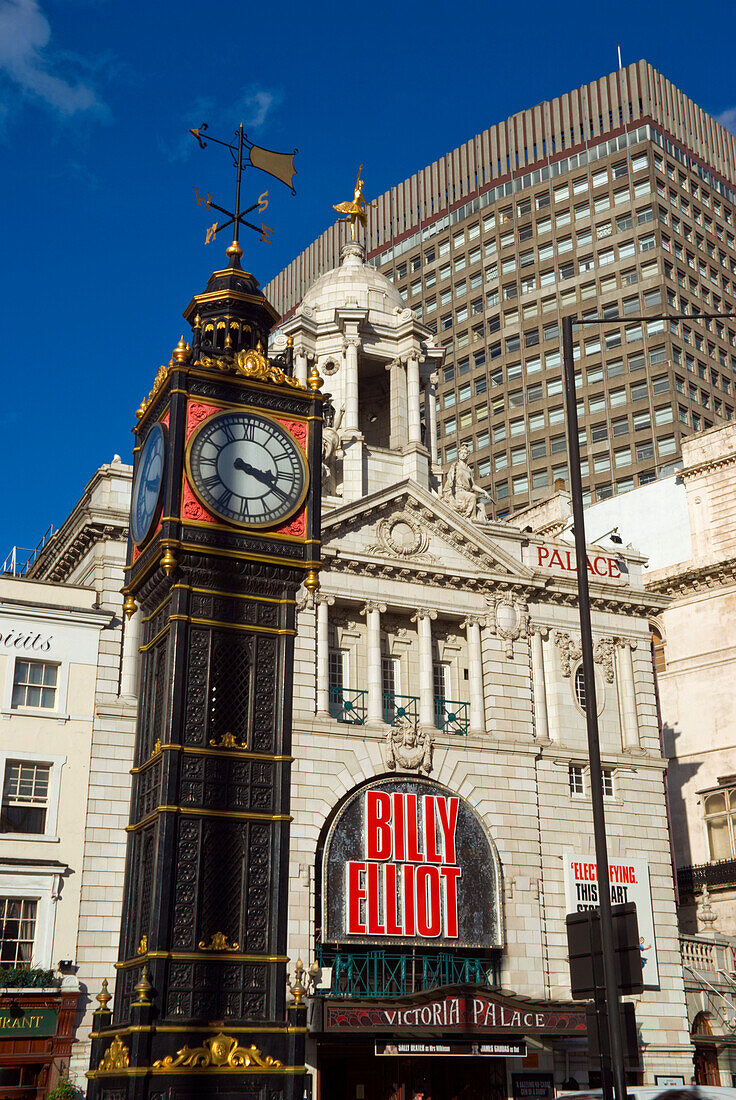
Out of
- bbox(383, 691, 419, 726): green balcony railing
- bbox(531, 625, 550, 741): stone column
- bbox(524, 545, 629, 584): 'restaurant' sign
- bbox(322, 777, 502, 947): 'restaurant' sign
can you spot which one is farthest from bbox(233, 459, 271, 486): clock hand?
bbox(524, 545, 629, 584): 'restaurant' sign

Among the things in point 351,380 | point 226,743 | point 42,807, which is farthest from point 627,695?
point 226,743

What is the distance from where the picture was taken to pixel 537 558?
48.2 meters

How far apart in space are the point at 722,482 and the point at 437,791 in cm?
2541

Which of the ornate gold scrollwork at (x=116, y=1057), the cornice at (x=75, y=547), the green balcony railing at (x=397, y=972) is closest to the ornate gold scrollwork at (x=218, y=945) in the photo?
the ornate gold scrollwork at (x=116, y=1057)

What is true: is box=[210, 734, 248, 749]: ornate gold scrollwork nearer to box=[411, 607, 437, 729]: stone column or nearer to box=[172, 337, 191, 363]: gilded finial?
box=[172, 337, 191, 363]: gilded finial

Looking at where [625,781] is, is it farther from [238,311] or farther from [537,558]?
[238,311]

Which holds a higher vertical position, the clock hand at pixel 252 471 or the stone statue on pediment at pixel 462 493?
the stone statue on pediment at pixel 462 493

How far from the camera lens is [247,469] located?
16.6 metres

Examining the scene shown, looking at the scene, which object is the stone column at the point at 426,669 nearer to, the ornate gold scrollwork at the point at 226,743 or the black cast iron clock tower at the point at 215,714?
the black cast iron clock tower at the point at 215,714

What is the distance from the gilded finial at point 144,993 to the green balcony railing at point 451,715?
31501 mm

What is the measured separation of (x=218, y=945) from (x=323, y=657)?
91.7 ft

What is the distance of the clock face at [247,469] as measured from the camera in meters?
16.2

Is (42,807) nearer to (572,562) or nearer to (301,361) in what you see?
(301,361)

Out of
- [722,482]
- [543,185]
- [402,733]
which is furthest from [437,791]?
[543,185]
